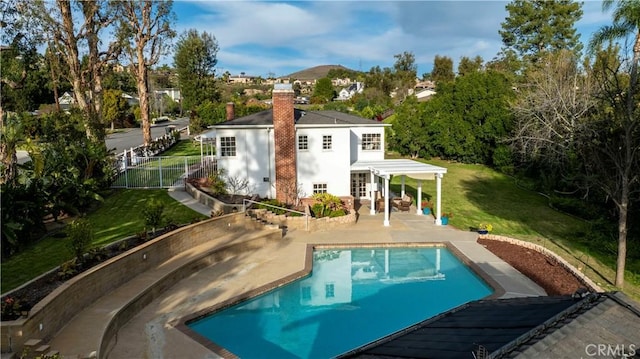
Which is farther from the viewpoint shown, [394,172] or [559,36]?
[559,36]

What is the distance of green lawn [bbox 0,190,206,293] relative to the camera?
1196 centimetres

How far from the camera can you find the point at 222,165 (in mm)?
23891

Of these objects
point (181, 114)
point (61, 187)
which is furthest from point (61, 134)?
point (181, 114)

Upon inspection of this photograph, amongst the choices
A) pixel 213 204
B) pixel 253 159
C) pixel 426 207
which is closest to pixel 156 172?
pixel 253 159

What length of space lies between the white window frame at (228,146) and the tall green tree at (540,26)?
40.7 metres

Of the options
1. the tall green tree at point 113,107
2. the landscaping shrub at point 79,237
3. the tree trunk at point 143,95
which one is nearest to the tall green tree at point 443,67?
the tall green tree at point 113,107

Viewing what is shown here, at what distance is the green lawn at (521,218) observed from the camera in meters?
16.5

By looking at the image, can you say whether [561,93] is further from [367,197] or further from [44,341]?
[44,341]

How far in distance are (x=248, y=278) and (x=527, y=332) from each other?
11599 mm

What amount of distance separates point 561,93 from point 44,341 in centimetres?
3180

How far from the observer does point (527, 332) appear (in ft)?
14.2

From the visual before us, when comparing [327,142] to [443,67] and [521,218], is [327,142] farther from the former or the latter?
[443,67]

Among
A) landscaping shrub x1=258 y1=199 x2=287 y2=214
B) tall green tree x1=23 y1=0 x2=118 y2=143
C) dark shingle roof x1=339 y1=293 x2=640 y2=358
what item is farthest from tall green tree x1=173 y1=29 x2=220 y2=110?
dark shingle roof x1=339 y1=293 x2=640 y2=358

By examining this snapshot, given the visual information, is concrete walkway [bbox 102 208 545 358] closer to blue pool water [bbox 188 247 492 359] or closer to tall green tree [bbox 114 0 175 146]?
blue pool water [bbox 188 247 492 359]
